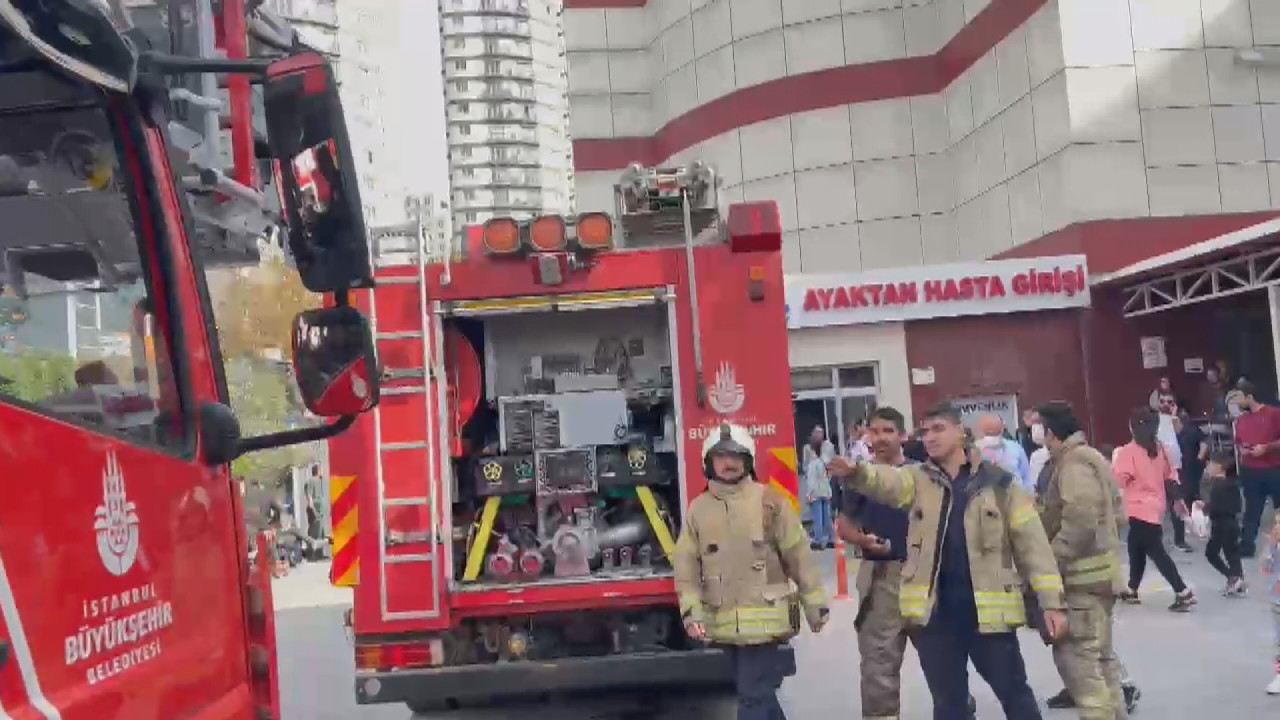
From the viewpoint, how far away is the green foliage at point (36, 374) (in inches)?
90.3

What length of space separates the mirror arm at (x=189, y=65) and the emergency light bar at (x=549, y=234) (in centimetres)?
375

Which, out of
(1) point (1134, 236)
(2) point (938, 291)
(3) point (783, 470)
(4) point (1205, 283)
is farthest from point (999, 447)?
(1) point (1134, 236)

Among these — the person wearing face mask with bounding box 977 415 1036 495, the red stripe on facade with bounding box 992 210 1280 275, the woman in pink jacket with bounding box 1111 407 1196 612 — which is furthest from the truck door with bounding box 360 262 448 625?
the red stripe on facade with bounding box 992 210 1280 275

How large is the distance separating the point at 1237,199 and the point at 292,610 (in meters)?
16.2

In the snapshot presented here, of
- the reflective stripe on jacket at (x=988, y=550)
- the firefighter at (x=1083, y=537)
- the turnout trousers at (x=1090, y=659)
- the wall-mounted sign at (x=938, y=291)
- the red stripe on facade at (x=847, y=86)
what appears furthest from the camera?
the red stripe on facade at (x=847, y=86)

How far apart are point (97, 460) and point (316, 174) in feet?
2.76

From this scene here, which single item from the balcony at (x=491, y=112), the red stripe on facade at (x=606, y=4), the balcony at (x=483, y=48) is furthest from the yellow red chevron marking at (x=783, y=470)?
the balcony at (x=483, y=48)

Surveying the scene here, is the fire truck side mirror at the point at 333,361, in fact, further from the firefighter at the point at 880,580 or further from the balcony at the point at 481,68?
the balcony at the point at 481,68

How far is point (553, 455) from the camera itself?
6.96 m

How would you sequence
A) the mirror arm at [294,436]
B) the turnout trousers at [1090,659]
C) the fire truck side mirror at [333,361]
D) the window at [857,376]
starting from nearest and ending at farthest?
1. the fire truck side mirror at [333,361]
2. the mirror arm at [294,436]
3. the turnout trousers at [1090,659]
4. the window at [857,376]

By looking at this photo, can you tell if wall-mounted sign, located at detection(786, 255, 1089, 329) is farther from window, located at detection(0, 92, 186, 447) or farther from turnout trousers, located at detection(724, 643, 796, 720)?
window, located at detection(0, 92, 186, 447)

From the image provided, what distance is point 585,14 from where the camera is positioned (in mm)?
33969

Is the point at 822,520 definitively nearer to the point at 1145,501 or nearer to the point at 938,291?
the point at 938,291

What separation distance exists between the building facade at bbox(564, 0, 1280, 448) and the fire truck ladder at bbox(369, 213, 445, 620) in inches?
401
